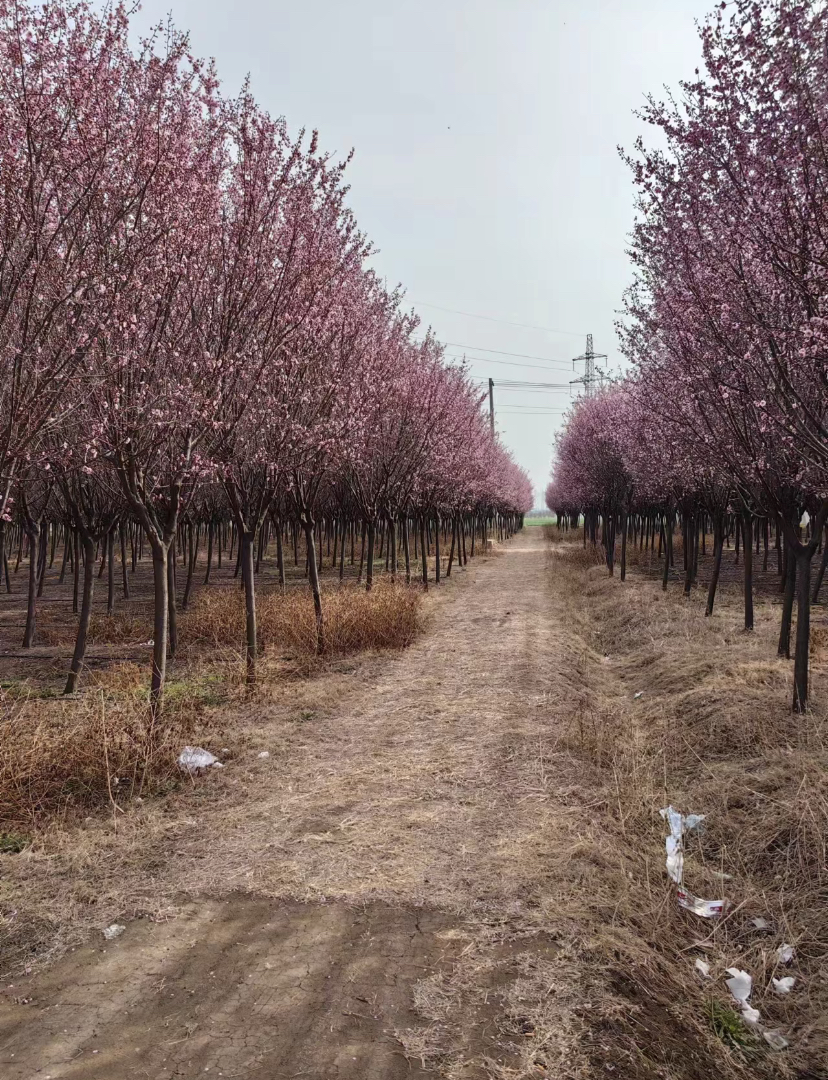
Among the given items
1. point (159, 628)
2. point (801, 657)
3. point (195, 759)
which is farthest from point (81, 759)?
point (801, 657)

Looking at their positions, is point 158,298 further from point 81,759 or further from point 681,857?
point 681,857

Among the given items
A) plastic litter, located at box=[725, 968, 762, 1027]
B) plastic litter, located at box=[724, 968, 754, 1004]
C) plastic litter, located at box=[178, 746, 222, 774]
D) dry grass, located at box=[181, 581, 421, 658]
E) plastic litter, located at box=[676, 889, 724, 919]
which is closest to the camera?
plastic litter, located at box=[725, 968, 762, 1027]

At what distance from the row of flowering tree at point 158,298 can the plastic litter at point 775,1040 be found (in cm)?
520

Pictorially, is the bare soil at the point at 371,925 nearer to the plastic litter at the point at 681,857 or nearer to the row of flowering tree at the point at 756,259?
the plastic litter at the point at 681,857

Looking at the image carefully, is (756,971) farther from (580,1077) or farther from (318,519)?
(318,519)

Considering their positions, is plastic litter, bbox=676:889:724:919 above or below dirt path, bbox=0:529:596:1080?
above

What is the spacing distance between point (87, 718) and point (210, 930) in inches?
123

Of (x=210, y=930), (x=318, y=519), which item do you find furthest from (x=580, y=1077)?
(x=318, y=519)

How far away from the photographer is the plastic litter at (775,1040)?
9.28ft

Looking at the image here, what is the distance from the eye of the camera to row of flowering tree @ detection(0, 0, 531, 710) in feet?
15.1

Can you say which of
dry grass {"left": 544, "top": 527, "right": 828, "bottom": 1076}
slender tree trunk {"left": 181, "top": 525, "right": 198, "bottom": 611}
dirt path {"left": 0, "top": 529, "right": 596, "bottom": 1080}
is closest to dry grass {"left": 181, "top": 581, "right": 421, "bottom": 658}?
slender tree trunk {"left": 181, "top": 525, "right": 198, "bottom": 611}

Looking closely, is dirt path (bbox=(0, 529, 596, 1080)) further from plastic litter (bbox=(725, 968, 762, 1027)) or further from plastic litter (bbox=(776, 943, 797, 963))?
plastic litter (bbox=(776, 943, 797, 963))

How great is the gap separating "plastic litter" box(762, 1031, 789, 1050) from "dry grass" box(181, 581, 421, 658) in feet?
26.1

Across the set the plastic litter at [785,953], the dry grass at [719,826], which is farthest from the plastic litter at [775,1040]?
the plastic litter at [785,953]
